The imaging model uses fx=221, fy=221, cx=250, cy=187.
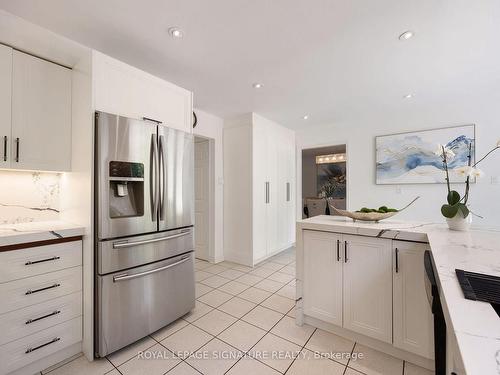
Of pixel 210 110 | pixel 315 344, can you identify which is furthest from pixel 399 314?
pixel 210 110

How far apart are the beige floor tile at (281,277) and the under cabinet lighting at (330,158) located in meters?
5.49

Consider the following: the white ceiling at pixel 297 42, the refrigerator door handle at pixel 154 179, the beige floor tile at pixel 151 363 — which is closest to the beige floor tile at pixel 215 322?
the beige floor tile at pixel 151 363

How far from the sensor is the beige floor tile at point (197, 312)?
212cm

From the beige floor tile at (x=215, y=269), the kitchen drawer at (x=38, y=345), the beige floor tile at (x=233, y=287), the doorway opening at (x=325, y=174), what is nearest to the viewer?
the kitchen drawer at (x=38, y=345)

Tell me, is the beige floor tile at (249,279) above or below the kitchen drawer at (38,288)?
below

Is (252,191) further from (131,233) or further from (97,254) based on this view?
(97,254)

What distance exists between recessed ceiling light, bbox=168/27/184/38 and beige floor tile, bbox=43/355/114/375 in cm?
250

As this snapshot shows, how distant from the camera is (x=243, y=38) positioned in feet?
6.02

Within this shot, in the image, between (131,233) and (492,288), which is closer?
(492,288)

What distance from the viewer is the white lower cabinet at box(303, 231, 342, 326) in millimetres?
1806

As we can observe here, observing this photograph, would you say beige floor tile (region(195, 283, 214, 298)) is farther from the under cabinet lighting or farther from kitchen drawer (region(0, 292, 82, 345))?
the under cabinet lighting

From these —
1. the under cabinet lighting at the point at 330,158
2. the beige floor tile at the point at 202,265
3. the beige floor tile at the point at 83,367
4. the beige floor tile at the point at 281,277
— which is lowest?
the beige floor tile at the point at 83,367

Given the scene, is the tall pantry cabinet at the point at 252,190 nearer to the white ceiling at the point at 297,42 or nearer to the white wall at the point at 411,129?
the white ceiling at the point at 297,42

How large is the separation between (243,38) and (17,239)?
2.15m
